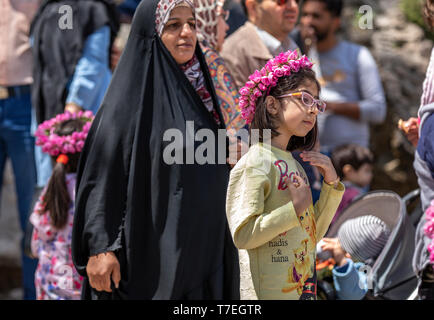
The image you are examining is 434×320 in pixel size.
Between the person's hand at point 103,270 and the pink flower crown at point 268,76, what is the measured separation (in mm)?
945

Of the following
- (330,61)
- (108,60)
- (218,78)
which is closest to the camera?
(218,78)

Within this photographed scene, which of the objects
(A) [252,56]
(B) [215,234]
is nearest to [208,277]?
(B) [215,234]

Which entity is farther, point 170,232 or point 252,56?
point 252,56

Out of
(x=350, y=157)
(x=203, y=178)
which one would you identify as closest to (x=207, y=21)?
(x=203, y=178)

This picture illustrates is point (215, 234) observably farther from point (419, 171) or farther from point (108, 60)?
point (108, 60)

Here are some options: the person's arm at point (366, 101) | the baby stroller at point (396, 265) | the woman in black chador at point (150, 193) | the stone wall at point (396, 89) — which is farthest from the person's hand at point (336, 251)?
the stone wall at point (396, 89)

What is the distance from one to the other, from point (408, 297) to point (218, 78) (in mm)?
1558

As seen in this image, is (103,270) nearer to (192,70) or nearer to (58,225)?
(58,225)

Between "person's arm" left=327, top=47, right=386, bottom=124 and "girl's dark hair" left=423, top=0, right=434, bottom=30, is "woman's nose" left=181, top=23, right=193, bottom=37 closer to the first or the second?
"girl's dark hair" left=423, top=0, right=434, bottom=30

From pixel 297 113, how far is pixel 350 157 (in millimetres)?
2409

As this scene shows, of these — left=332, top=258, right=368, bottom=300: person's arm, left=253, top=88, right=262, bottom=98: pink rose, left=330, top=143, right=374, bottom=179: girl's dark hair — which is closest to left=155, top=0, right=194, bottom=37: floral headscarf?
left=253, top=88, right=262, bottom=98: pink rose

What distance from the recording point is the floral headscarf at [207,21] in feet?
13.7

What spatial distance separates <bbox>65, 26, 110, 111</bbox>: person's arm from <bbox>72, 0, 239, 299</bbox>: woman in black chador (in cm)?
137

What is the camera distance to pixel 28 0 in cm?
540
